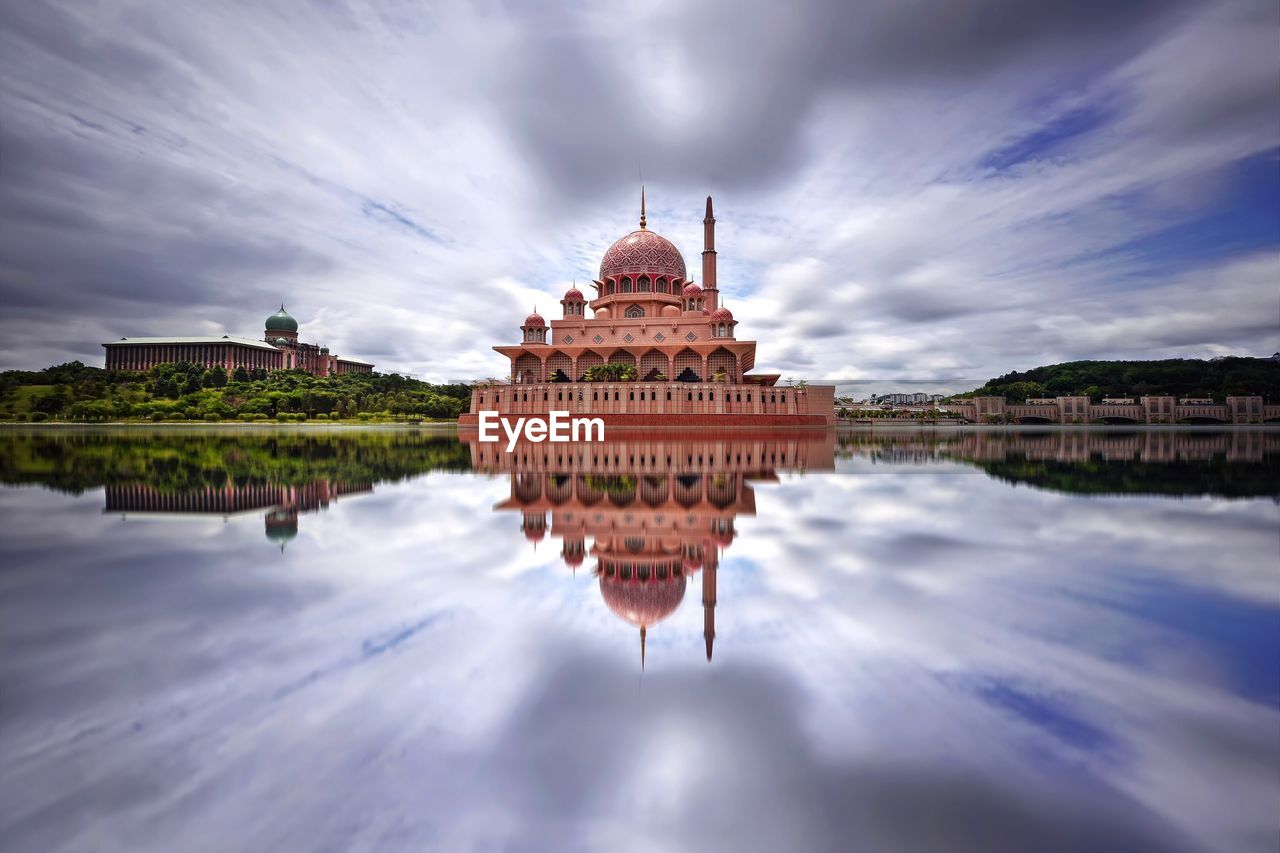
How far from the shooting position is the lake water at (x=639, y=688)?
6.21 ft

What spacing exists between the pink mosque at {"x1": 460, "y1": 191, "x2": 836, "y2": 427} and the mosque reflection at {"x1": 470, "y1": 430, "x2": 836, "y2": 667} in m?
19.3

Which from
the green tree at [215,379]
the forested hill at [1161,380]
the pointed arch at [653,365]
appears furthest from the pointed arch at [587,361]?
the forested hill at [1161,380]

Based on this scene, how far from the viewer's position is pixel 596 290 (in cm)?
4438

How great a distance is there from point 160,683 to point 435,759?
1.60 m

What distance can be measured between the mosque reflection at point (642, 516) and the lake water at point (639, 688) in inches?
2.9

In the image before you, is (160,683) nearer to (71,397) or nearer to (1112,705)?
(1112,705)

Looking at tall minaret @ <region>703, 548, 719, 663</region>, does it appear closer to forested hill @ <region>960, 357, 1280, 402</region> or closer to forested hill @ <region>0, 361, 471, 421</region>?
forested hill @ <region>0, 361, 471, 421</region>

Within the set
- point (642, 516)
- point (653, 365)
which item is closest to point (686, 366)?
point (653, 365)

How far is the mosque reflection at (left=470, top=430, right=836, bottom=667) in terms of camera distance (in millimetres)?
4238

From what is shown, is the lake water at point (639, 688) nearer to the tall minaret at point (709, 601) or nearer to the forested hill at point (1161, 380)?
the tall minaret at point (709, 601)

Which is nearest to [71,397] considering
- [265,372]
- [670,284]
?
[265,372]

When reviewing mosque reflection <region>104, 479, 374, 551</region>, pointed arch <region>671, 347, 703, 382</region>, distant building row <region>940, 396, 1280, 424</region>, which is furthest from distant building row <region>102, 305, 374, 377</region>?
distant building row <region>940, 396, 1280, 424</region>

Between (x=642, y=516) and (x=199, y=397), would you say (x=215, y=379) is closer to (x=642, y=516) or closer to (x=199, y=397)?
(x=199, y=397)

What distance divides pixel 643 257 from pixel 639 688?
4201cm
